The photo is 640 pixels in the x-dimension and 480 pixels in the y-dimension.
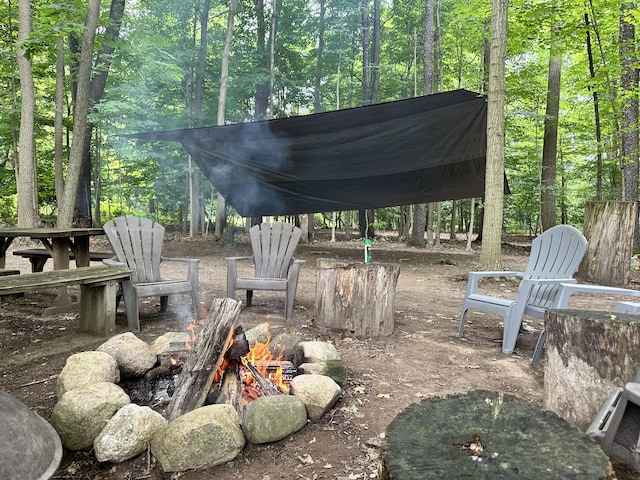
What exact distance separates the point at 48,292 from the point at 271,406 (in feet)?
10.9

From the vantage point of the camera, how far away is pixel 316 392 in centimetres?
167

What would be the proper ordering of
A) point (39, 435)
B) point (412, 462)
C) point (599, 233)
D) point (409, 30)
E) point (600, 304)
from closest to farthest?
1. point (412, 462)
2. point (39, 435)
3. point (600, 304)
4. point (599, 233)
5. point (409, 30)

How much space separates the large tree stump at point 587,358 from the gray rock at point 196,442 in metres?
1.21

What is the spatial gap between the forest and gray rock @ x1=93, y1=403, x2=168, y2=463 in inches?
181

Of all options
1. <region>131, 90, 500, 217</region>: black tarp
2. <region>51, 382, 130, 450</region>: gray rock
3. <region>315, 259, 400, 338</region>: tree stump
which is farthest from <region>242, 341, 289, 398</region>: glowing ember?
<region>131, 90, 500, 217</region>: black tarp

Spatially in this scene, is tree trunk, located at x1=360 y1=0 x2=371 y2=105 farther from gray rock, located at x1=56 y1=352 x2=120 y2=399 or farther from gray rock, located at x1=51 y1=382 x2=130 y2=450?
gray rock, located at x1=51 y1=382 x2=130 y2=450

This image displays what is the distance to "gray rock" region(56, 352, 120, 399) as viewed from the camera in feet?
5.49

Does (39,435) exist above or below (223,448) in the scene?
above

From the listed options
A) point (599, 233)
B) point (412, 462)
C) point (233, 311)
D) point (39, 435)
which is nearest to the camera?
point (412, 462)

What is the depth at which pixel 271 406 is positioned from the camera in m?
1.51

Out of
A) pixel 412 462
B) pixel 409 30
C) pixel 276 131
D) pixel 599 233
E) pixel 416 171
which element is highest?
pixel 409 30

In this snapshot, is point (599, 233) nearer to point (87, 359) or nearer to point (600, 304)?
point (600, 304)

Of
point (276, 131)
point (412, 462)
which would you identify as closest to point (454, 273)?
point (276, 131)

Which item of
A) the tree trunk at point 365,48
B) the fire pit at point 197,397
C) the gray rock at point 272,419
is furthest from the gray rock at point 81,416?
the tree trunk at point 365,48
